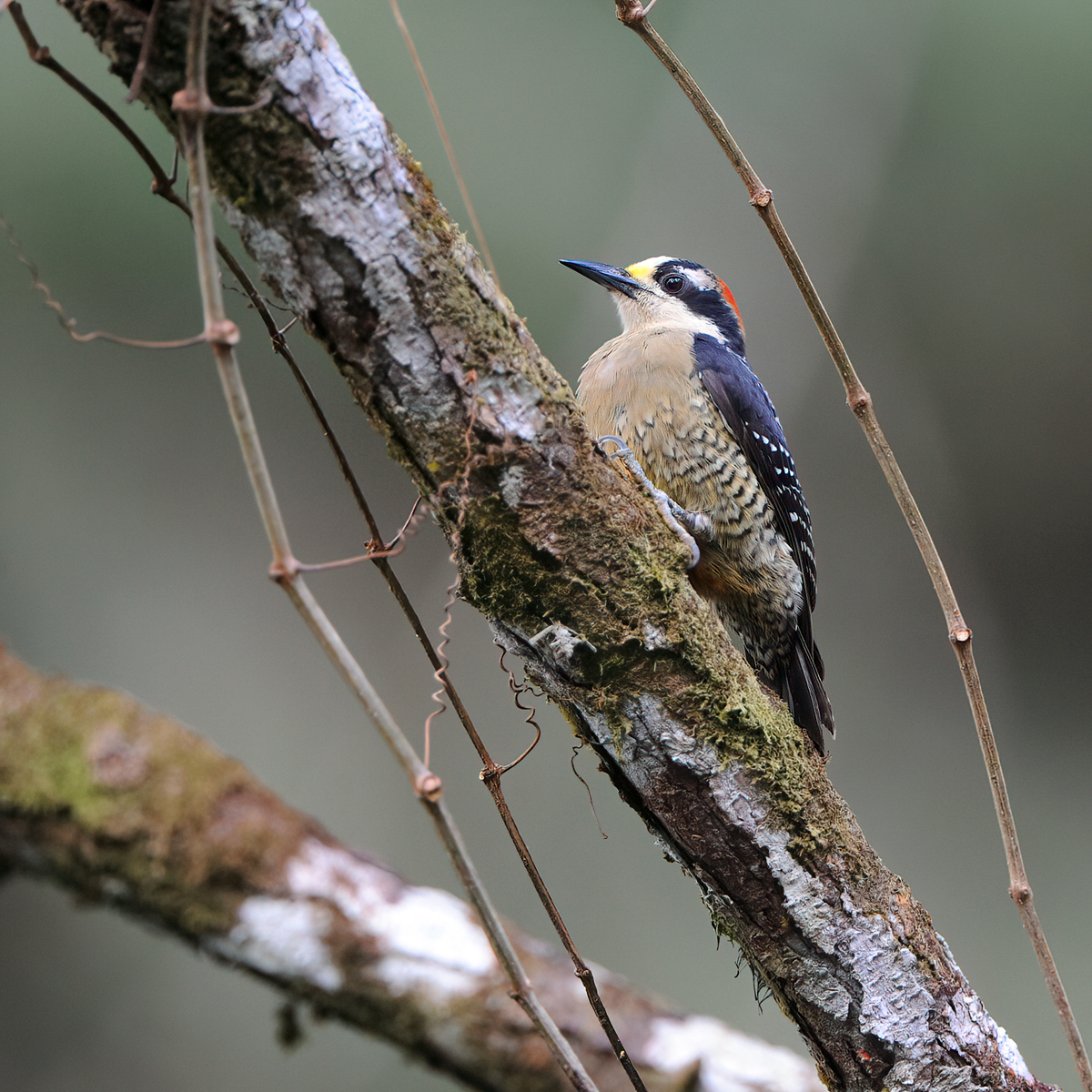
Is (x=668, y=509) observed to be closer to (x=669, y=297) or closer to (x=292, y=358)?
(x=292, y=358)

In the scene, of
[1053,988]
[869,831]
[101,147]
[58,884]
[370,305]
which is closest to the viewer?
[370,305]

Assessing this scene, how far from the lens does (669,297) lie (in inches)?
105

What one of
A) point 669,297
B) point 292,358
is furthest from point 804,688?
point 292,358

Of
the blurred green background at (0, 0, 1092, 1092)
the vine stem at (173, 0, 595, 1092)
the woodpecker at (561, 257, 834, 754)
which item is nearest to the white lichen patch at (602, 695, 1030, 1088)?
the vine stem at (173, 0, 595, 1092)

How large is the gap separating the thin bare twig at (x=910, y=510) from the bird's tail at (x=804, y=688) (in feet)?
2.35

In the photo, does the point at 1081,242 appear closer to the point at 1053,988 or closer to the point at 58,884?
the point at 1053,988

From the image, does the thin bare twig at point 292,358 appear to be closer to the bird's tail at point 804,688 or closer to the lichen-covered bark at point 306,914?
the lichen-covered bark at point 306,914

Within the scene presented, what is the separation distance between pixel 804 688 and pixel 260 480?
165 centimetres

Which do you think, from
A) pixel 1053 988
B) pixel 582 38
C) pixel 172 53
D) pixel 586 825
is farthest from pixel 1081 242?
pixel 172 53

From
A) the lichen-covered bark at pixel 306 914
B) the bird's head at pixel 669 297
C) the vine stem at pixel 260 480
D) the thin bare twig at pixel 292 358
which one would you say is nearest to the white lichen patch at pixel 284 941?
the lichen-covered bark at pixel 306 914

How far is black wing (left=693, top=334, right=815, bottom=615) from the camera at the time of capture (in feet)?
7.14

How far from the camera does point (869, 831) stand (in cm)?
426

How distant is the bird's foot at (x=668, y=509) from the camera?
1253 mm

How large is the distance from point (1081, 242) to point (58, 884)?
4651mm
